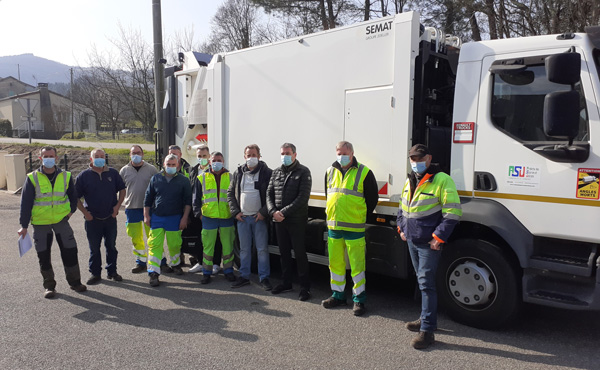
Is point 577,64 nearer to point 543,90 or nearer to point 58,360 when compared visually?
point 543,90

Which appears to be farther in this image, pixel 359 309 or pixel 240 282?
pixel 240 282

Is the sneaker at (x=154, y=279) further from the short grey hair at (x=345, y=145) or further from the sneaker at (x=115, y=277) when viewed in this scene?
the short grey hair at (x=345, y=145)

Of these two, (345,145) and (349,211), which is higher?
(345,145)

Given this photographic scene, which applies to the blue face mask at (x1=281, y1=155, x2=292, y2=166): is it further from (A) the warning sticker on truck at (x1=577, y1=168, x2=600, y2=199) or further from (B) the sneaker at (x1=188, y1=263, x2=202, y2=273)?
(A) the warning sticker on truck at (x1=577, y1=168, x2=600, y2=199)

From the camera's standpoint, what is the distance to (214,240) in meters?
6.05

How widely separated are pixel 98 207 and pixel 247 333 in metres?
2.83

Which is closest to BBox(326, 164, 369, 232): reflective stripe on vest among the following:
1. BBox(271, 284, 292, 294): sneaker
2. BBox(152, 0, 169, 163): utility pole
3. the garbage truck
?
the garbage truck

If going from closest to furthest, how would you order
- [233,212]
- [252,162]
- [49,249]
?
[49,249], [252,162], [233,212]

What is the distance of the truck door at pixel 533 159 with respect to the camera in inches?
148

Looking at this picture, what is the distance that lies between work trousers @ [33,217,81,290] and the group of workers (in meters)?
0.01

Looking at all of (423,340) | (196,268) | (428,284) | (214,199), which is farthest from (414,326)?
(196,268)

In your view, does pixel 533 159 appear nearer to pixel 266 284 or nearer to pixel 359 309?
pixel 359 309

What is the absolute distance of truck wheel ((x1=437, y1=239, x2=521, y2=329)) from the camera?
414cm

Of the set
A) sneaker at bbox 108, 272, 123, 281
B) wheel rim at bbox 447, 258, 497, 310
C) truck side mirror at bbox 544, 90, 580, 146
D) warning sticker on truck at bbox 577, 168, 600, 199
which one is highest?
truck side mirror at bbox 544, 90, 580, 146
